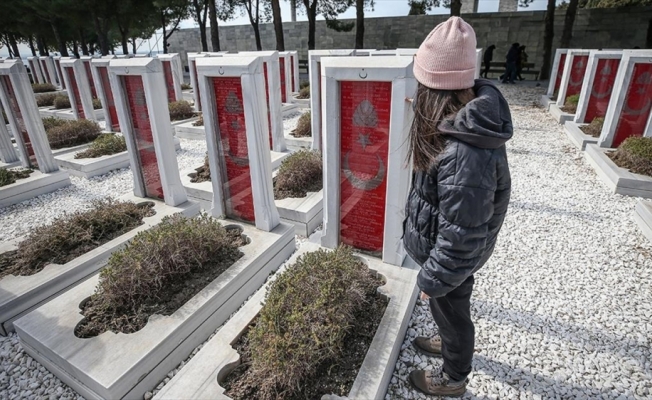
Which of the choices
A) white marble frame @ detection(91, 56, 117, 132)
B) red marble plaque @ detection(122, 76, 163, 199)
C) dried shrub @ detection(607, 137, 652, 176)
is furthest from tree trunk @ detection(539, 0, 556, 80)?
red marble plaque @ detection(122, 76, 163, 199)

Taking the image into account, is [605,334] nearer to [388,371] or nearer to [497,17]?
[388,371]

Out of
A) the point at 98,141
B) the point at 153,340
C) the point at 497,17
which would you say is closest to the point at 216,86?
the point at 153,340

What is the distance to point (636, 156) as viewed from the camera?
5742mm

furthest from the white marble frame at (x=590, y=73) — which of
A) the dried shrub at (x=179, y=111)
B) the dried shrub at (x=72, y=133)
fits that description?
the dried shrub at (x=72, y=133)

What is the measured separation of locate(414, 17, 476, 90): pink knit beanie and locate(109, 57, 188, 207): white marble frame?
3838 millimetres

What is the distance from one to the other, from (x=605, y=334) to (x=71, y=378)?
4.40m

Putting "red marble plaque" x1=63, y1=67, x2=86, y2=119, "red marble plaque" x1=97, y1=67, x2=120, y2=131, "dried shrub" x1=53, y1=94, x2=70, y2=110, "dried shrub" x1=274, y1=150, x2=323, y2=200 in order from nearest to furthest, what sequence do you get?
"dried shrub" x1=274, y1=150, x2=323, y2=200 < "red marble plaque" x1=97, y1=67, x2=120, y2=131 < "red marble plaque" x1=63, y1=67, x2=86, y2=119 < "dried shrub" x1=53, y1=94, x2=70, y2=110

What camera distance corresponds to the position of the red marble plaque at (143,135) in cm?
476

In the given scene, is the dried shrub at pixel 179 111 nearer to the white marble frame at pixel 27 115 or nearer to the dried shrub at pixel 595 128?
the white marble frame at pixel 27 115

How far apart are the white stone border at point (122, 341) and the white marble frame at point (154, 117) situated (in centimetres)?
182

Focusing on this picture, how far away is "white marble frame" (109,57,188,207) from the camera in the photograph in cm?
445

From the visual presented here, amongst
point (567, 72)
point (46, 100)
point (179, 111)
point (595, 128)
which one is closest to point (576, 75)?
point (567, 72)

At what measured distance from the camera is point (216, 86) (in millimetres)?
4203

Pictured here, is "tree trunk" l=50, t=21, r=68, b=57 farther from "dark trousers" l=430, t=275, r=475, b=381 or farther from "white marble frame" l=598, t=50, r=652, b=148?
"dark trousers" l=430, t=275, r=475, b=381
